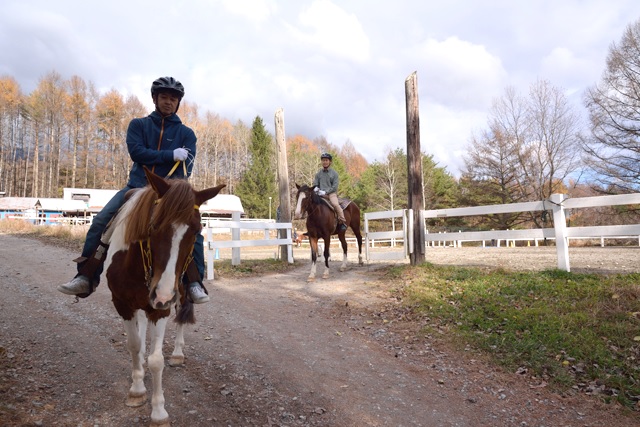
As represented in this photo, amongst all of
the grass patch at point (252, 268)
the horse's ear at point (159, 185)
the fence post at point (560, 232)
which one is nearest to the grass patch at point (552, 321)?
the fence post at point (560, 232)

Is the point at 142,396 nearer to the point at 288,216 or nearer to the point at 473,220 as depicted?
the point at 288,216

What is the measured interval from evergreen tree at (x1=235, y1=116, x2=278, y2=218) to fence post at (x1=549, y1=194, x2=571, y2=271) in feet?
145

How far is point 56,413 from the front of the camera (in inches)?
113

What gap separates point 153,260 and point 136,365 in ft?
3.93

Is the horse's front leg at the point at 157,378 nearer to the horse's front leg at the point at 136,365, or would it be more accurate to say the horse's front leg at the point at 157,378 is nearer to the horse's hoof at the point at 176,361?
the horse's front leg at the point at 136,365

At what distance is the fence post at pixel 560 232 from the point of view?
6.82 m

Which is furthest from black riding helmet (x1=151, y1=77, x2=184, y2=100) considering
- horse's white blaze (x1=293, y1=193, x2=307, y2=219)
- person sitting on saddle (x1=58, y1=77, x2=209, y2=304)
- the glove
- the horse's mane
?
horse's white blaze (x1=293, y1=193, x2=307, y2=219)

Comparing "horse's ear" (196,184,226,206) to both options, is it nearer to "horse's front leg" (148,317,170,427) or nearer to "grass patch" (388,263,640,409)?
"horse's front leg" (148,317,170,427)

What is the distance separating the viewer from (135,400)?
10.1 ft

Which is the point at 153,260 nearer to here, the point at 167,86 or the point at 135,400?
the point at 135,400

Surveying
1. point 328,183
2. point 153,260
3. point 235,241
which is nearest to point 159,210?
point 153,260

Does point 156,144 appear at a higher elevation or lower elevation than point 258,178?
lower

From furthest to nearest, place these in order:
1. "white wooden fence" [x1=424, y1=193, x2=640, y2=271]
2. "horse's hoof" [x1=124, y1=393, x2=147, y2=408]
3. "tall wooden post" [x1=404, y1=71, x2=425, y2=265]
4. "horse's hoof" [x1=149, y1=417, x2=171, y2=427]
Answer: "tall wooden post" [x1=404, y1=71, x2=425, y2=265] < "white wooden fence" [x1=424, y1=193, x2=640, y2=271] < "horse's hoof" [x1=124, y1=393, x2=147, y2=408] < "horse's hoof" [x1=149, y1=417, x2=171, y2=427]

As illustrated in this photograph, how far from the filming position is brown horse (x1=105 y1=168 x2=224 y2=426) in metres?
2.48
